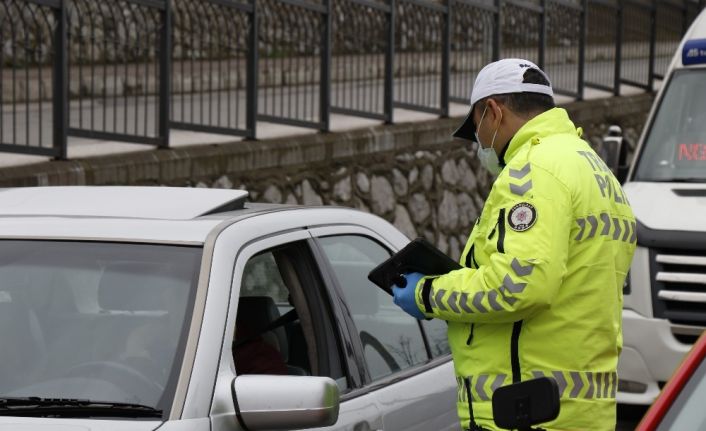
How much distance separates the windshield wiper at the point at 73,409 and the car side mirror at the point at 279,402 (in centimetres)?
21

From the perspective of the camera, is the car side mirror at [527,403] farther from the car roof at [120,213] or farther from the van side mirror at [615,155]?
the van side mirror at [615,155]

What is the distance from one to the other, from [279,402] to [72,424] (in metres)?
0.50

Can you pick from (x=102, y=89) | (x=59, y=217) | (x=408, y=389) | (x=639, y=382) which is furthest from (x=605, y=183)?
(x=102, y=89)

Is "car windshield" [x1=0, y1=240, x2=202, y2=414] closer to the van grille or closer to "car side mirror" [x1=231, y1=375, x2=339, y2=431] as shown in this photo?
"car side mirror" [x1=231, y1=375, x2=339, y2=431]

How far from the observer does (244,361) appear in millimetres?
4742

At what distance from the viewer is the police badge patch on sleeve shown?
13.7 feet

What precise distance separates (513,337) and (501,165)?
1.97 feet

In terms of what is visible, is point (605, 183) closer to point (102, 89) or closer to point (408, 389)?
point (408, 389)

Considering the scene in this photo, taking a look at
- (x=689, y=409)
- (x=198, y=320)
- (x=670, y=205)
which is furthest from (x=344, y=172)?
(x=689, y=409)

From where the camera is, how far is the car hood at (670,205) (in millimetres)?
8852

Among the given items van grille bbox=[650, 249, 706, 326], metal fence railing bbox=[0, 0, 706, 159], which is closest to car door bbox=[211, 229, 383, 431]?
metal fence railing bbox=[0, 0, 706, 159]

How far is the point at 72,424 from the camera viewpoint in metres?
3.79

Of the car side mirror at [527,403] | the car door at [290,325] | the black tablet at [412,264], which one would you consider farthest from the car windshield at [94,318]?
the car side mirror at [527,403]

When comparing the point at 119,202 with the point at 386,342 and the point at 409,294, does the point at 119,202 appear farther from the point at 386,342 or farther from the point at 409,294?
the point at 386,342
